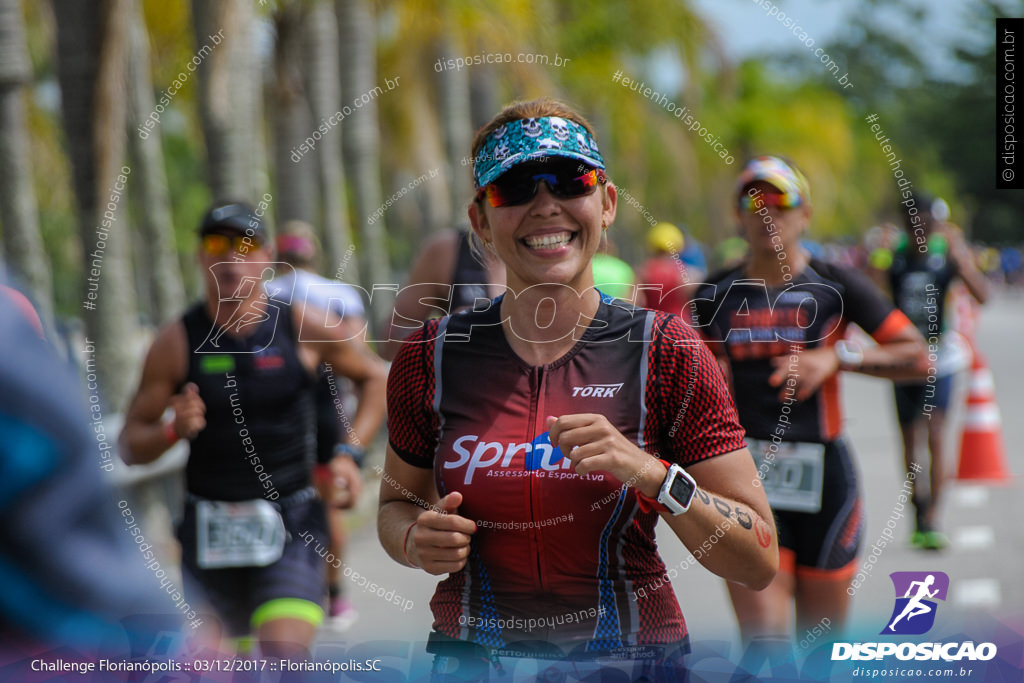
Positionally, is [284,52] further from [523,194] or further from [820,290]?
[523,194]

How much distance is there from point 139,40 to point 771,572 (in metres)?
9.74

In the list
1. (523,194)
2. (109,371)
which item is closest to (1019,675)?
(523,194)

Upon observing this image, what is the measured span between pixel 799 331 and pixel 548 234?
2.32 meters

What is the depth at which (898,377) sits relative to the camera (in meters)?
4.52

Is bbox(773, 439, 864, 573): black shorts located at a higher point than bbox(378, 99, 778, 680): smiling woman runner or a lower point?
lower

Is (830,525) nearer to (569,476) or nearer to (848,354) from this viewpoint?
(848,354)

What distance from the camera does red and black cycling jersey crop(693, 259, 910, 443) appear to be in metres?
4.37

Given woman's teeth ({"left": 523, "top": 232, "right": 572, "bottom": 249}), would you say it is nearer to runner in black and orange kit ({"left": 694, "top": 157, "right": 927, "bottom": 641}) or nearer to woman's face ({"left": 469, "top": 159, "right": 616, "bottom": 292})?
woman's face ({"left": 469, "top": 159, "right": 616, "bottom": 292})

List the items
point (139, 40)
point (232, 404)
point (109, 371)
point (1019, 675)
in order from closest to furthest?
point (1019, 675) < point (232, 404) < point (109, 371) < point (139, 40)

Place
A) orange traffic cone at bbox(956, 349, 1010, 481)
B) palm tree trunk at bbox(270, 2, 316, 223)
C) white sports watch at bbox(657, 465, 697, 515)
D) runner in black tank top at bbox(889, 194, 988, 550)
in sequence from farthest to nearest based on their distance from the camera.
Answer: palm tree trunk at bbox(270, 2, 316, 223), orange traffic cone at bbox(956, 349, 1010, 481), runner in black tank top at bbox(889, 194, 988, 550), white sports watch at bbox(657, 465, 697, 515)

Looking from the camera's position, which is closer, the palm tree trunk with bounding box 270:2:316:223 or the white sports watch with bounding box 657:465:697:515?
the white sports watch with bounding box 657:465:697:515

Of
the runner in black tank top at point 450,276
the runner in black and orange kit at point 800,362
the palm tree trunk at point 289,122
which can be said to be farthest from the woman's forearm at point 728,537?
the palm tree trunk at point 289,122

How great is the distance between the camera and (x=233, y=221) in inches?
170

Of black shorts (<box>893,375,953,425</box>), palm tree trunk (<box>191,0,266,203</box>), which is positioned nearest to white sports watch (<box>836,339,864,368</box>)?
black shorts (<box>893,375,953,425</box>)
